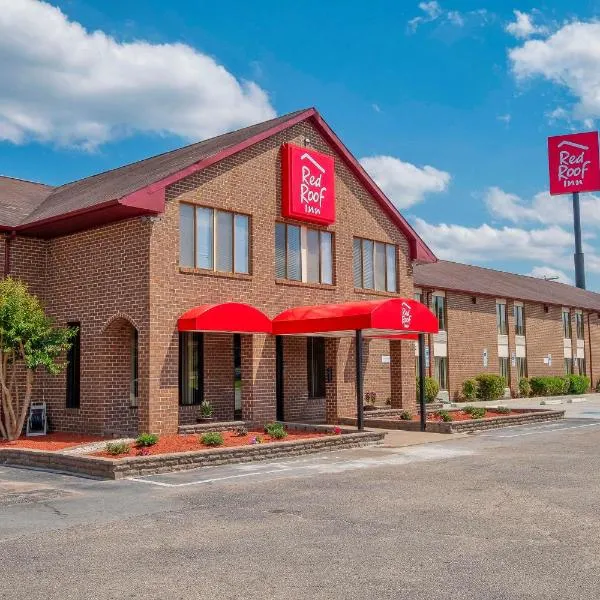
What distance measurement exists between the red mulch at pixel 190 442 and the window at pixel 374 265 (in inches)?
287

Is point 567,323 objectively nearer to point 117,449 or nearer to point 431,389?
point 431,389

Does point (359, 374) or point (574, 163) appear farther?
point (574, 163)

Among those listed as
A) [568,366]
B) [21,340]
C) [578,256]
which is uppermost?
[578,256]

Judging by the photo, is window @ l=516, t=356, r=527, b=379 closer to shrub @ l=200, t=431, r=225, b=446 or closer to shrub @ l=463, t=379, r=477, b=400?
shrub @ l=463, t=379, r=477, b=400

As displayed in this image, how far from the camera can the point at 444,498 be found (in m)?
11.0

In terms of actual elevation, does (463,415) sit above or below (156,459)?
above

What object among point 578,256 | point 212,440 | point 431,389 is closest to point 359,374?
point 212,440

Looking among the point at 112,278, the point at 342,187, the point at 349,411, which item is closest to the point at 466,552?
the point at 112,278

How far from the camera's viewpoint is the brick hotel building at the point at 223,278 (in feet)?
61.4

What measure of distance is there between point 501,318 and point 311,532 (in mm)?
35764

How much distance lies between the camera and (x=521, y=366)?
4419cm

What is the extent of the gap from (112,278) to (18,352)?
9.63 feet

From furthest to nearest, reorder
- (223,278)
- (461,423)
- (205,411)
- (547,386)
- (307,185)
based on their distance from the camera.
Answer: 1. (547,386)
2. (307,185)
3. (461,423)
4. (223,278)
5. (205,411)

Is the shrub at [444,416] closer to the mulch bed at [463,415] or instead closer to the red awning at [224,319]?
the mulch bed at [463,415]
